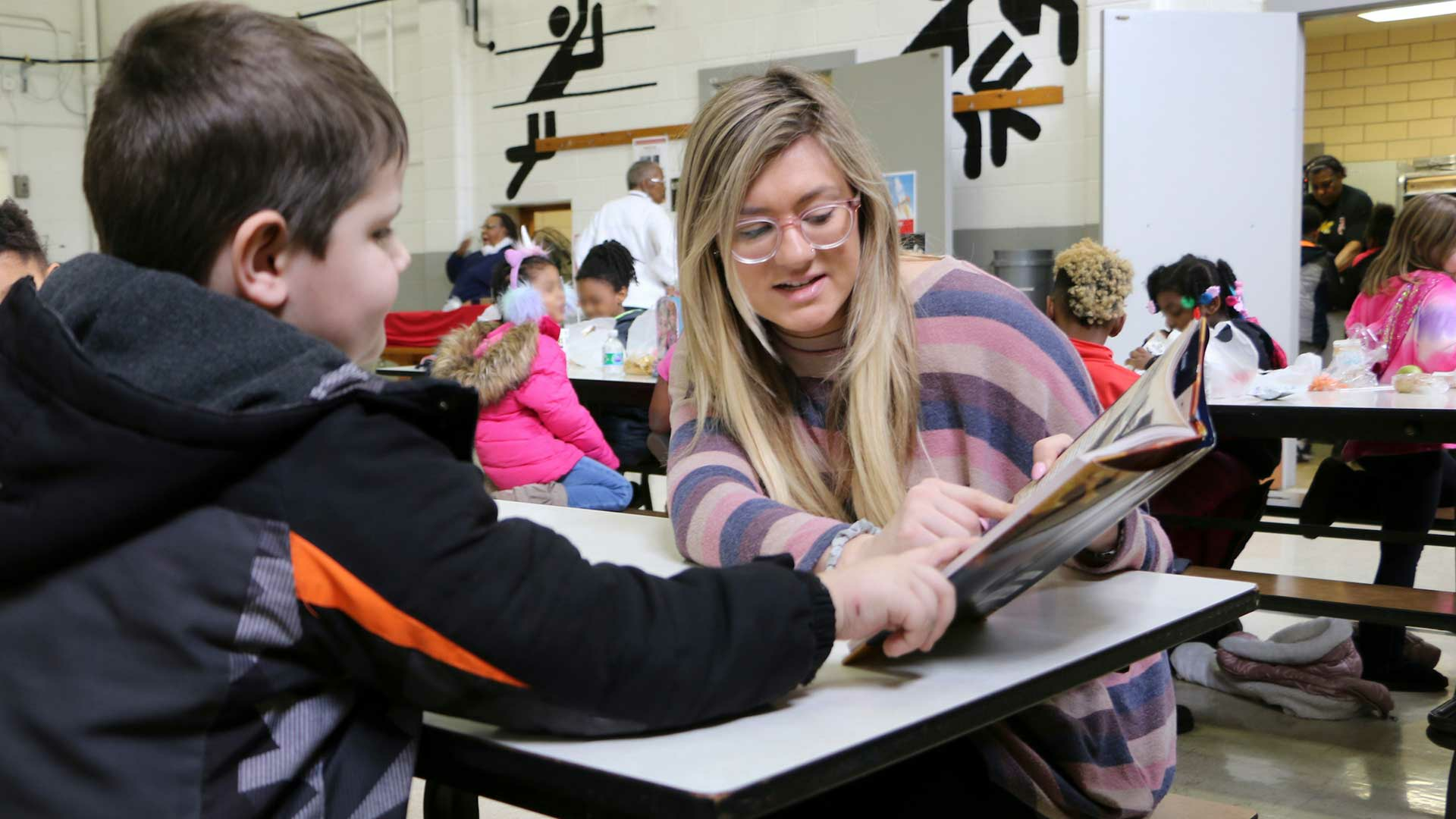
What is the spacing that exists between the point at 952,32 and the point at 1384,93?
4184 mm

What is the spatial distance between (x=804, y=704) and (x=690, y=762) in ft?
0.43

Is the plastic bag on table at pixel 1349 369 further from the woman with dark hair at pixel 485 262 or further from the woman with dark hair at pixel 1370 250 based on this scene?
the woman with dark hair at pixel 485 262

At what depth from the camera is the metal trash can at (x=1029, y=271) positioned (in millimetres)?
6023

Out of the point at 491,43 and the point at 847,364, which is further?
the point at 491,43

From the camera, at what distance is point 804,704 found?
810mm

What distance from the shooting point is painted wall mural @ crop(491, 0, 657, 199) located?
824cm

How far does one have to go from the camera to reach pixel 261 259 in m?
0.75

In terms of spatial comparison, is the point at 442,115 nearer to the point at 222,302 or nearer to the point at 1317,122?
the point at 1317,122

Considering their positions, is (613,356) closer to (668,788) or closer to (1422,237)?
(1422,237)

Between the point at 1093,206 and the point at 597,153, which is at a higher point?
the point at 597,153

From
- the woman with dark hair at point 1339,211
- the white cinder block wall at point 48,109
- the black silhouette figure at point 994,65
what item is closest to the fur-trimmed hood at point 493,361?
the black silhouette figure at point 994,65

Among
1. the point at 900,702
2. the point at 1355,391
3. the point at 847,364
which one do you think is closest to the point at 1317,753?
the point at 1355,391

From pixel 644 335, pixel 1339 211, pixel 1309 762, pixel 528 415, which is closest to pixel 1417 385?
pixel 1309 762

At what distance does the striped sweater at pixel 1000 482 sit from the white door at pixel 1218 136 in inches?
194
